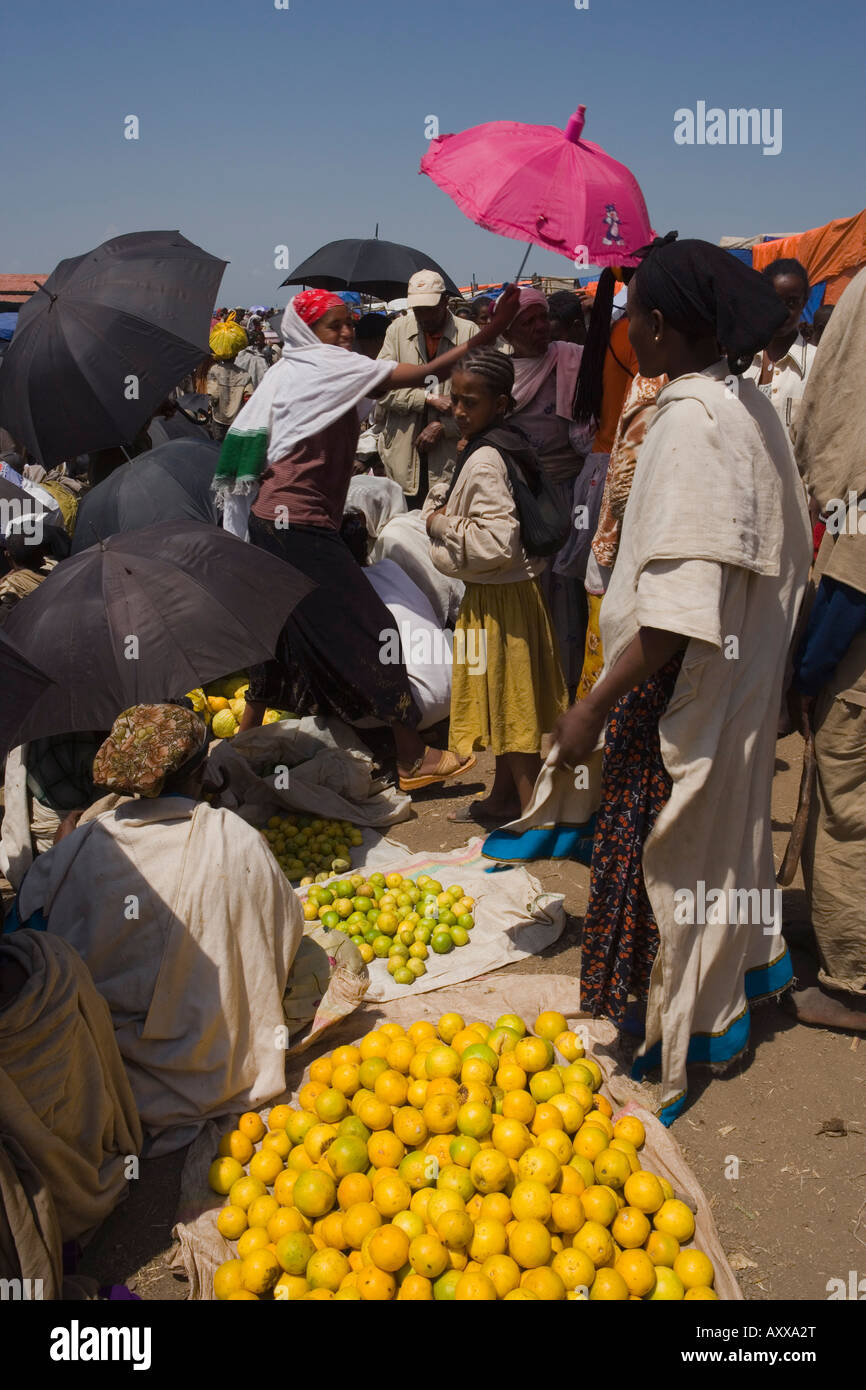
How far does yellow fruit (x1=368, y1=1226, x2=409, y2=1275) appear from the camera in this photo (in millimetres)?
2400

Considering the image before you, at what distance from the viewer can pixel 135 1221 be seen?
2.94m

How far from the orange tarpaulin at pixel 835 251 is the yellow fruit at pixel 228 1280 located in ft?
39.8

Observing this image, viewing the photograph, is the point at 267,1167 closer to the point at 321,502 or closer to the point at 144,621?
the point at 144,621

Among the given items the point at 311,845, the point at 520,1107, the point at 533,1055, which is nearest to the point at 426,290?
the point at 311,845

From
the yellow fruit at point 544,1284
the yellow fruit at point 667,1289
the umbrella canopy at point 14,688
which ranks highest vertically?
the umbrella canopy at point 14,688

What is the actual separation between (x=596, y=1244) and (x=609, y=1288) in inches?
4.1

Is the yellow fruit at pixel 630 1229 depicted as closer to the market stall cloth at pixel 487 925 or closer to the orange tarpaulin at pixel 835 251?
the market stall cloth at pixel 487 925

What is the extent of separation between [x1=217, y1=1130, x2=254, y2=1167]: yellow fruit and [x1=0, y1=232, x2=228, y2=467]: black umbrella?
3.38m

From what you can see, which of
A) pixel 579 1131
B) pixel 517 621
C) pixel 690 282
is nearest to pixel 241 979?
pixel 579 1131

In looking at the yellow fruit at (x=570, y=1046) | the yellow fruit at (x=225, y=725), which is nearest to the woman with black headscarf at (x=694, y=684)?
the yellow fruit at (x=570, y=1046)

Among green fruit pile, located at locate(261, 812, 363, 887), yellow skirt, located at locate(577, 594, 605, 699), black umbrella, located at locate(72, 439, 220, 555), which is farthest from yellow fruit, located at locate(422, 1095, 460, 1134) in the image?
black umbrella, located at locate(72, 439, 220, 555)

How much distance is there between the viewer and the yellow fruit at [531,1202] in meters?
2.49

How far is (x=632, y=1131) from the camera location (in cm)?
289

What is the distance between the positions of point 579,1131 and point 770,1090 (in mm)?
795
